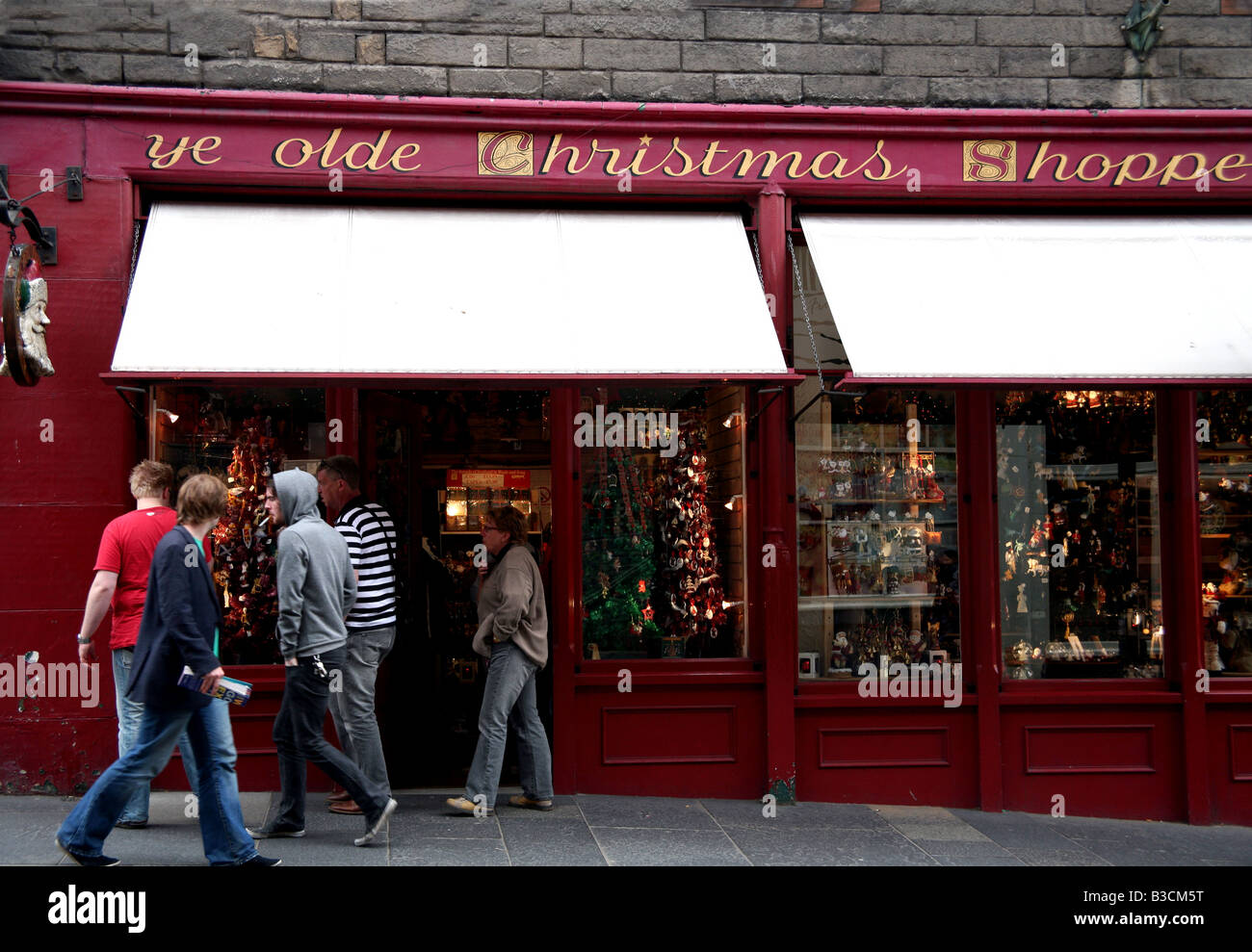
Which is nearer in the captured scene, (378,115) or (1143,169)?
(378,115)

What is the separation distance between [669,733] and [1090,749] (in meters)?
2.89

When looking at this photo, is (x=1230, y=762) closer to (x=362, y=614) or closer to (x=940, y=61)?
(x=940, y=61)

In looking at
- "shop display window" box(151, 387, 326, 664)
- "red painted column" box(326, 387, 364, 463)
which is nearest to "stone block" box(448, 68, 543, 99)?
"red painted column" box(326, 387, 364, 463)

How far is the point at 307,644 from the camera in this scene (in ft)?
18.1

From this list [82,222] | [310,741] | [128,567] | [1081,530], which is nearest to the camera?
[310,741]

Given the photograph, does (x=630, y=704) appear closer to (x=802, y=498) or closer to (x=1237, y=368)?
(x=802, y=498)

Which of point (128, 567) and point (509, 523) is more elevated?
point (509, 523)

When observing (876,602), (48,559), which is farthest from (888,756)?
(48,559)

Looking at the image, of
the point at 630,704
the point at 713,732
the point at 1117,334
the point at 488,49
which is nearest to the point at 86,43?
the point at 488,49

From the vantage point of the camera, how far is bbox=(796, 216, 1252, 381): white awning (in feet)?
20.6

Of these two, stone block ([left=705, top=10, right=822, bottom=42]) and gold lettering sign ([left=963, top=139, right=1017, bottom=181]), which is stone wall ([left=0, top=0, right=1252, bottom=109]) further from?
gold lettering sign ([left=963, top=139, right=1017, bottom=181])

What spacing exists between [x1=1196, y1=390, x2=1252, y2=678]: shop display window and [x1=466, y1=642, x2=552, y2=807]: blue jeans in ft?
15.6

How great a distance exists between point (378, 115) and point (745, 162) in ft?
7.96

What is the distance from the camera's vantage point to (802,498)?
24.3 ft
